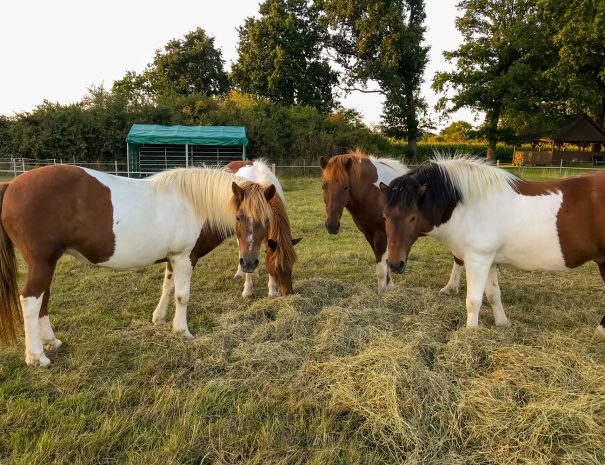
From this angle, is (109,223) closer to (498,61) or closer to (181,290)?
(181,290)

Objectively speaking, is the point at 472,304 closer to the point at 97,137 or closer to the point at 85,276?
the point at 85,276

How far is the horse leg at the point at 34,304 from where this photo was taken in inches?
123

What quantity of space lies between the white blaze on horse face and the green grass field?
0.10m

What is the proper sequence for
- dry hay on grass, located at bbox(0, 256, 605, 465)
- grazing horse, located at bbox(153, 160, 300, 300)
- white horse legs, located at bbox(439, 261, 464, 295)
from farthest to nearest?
white horse legs, located at bbox(439, 261, 464, 295)
grazing horse, located at bbox(153, 160, 300, 300)
dry hay on grass, located at bbox(0, 256, 605, 465)

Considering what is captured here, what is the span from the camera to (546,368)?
282cm

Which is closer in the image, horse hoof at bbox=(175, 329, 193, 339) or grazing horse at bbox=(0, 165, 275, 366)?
grazing horse at bbox=(0, 165, 275, 366)

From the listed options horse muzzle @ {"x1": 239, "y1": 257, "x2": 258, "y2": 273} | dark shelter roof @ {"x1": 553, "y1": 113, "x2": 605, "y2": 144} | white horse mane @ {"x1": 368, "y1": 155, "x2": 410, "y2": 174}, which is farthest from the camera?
dark shelter roof @ {"x1": 553, "y1": 113, "x2": 605, "y2": 144}

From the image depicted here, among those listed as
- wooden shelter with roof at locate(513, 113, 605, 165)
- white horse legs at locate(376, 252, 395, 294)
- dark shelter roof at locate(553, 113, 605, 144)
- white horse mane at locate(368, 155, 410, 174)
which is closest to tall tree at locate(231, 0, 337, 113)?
wooden shelter with roof at locate(513, 113, 605, 165)

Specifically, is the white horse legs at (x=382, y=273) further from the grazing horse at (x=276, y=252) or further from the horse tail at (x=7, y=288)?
the horse tail at (x=7, y=288)

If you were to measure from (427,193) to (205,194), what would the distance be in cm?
212

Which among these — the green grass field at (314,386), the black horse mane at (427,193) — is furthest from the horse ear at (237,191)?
the black horse mane at (427,193)

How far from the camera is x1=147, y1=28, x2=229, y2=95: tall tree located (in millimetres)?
37688

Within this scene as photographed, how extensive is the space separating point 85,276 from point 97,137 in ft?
61.3

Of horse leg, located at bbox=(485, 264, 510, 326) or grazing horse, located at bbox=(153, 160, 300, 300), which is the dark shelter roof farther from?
grazing horse, located at bbox=(153, 160, 300, 300)
